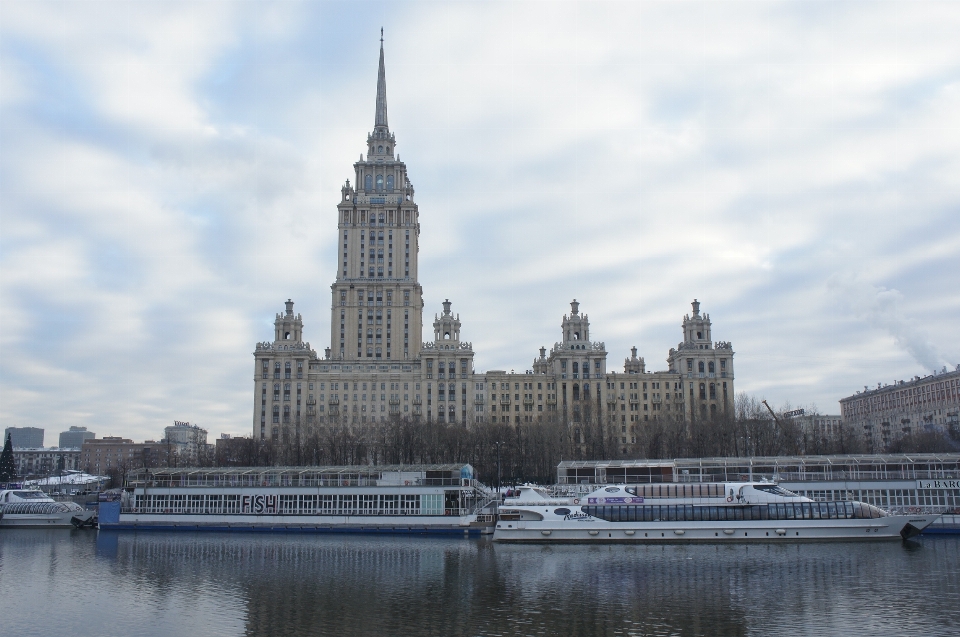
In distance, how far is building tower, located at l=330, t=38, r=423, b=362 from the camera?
178000mm

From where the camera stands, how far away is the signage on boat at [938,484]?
7700cm

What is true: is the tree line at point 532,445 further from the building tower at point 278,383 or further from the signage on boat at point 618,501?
the signage on boat at point 618,501

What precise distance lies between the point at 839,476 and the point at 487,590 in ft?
159

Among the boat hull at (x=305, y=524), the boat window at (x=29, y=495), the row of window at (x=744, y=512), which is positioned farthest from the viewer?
the boat window at (x=29, y=495)

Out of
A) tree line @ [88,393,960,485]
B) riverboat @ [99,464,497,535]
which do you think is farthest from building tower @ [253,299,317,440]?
riverboat @ [99,464,497,535]

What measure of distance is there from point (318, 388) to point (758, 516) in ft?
380

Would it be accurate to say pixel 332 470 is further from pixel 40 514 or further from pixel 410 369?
pixel 410 369

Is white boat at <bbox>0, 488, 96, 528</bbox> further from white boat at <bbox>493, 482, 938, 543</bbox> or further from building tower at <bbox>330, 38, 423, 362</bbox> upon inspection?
building tower at <bbox>330, 38, 423, 362</bbox>

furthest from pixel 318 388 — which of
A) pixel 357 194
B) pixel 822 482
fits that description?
pixel 822 482

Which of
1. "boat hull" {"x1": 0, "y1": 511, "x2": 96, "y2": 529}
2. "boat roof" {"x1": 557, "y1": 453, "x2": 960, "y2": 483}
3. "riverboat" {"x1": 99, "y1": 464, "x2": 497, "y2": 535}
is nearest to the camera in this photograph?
"boat roof" {"x1": 557, "y1": 453, "x2": 960, "y2": 483}

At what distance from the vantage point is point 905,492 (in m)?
78.9

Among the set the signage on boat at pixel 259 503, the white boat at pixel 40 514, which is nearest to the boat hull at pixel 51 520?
the white boat at pixel 40 514

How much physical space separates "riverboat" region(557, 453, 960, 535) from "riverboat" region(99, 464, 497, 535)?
11.1m

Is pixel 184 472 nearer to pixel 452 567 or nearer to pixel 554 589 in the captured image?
pixel 452 567
